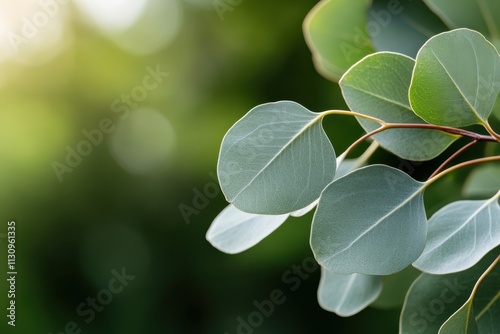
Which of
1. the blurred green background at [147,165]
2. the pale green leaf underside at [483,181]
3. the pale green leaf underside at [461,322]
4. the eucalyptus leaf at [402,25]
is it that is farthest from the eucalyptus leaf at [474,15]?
the blurred green background at [147,165]

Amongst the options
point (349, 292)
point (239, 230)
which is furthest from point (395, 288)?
point (239, 230)

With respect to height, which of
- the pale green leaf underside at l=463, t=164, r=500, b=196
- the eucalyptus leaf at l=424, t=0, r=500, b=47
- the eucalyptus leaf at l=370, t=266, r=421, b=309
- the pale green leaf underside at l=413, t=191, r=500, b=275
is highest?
the eucalyptus leaf at l=424, t=0, r=500, b=47

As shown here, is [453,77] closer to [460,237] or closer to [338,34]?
[460,237]

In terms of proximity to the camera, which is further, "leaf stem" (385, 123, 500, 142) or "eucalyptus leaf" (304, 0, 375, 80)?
"eucalyptus leaf" (304, 0, 375, 80)

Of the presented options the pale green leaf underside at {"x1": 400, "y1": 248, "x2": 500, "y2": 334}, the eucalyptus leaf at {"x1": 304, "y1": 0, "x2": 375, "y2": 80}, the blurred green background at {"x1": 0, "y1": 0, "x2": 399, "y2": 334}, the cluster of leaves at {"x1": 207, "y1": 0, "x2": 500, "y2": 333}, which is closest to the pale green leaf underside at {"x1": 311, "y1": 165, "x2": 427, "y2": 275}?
the cluster of leaves at {"x1": 207, "y1": 0, "x2": 500, "y2": 333}

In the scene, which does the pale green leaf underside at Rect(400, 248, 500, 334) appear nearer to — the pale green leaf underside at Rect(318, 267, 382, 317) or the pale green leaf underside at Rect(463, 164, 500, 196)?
the pale green leaf underside at Rect(318, 267, 382, 317)

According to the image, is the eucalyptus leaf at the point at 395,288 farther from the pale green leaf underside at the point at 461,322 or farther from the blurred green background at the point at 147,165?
the blurred green background at the point at 147,165

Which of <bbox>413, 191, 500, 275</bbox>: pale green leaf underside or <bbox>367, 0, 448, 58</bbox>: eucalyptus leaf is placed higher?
<bbox>367, 0, 448, 58</bbox>: eucalyptus leaf

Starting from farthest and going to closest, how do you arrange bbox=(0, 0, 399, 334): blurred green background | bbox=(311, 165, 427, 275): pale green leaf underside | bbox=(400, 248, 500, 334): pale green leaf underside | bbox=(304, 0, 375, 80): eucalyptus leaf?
bbox=(0, 0, 399, 334): blurred green background → bbox=(304, 0, 375, 80): eucalyptus leaf → bbox=(400, 248, 500, 334): pale green leaf underside → bbox=(311, 165, 427, 275): pale green leaf underside
